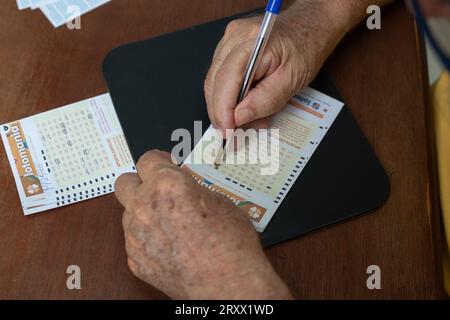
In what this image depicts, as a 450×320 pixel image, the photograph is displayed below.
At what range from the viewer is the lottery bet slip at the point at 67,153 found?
27.5 inches

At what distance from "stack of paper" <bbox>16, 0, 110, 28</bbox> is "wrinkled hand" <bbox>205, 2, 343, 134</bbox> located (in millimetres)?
280

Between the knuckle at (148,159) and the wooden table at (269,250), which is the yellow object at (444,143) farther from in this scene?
the knuckle at (148,159)

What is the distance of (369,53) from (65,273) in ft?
1.98

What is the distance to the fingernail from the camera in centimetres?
71

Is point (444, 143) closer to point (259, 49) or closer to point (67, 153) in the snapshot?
point (259, 49)

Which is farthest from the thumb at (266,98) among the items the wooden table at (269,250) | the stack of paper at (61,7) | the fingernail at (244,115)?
the stack of paper at (61,7)

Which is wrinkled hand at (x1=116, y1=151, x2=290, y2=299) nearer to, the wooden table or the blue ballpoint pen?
the wooden table

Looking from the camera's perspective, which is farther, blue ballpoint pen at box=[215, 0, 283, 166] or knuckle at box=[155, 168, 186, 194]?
blue ballpoint pen at box=[215, 0, 283, 166]

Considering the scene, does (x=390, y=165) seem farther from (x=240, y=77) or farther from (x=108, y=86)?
(x=108, y=86)

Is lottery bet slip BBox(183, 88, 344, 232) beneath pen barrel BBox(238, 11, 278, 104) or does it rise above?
beneath

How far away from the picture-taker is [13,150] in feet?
2.40

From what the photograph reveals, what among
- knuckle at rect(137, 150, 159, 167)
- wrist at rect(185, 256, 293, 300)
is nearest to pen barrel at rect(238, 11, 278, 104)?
knuckle at rect(137, 150, 159, 167)

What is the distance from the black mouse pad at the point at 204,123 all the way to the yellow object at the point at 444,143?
107mm

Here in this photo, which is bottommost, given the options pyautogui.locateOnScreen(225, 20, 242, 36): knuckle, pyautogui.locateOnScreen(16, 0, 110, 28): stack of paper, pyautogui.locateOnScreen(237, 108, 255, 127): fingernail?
pyautogui.locateOnScreen(237, 108, 255, 127): fingernail
